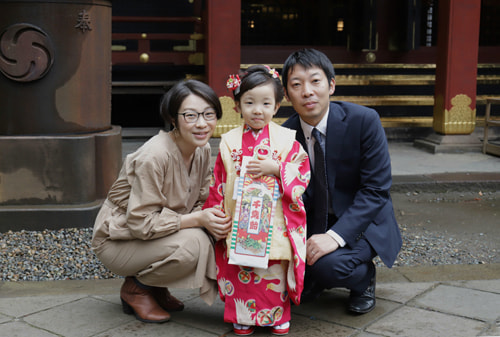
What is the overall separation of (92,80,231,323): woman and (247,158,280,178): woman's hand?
0.77 feet

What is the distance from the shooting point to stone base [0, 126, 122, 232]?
13.7ft

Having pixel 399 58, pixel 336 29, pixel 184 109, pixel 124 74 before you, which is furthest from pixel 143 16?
pixel 184 109

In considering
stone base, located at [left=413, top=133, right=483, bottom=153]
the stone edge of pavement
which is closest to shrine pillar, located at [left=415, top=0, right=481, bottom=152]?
stone base, located at [left=413, top=133, right=483, bottom=153]

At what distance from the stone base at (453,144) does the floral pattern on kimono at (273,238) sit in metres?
5.05

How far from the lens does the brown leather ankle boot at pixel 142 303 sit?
2.66 metres

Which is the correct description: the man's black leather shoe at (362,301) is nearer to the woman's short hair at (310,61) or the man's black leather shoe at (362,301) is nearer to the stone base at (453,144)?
the woman's short hair at (310,61)

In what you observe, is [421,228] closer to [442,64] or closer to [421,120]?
[442,64]

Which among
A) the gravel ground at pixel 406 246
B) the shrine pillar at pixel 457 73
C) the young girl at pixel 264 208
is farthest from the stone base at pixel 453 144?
the young girl at pixel 264 208

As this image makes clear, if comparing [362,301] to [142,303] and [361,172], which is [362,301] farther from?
[142,303]

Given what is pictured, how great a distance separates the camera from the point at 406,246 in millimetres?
4016

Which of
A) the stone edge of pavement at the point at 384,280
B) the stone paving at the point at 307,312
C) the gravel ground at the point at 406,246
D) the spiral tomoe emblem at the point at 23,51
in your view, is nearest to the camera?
the stone paving at the point at 307,312

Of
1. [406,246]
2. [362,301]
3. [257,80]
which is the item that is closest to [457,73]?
[406,246]

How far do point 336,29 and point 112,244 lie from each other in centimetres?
653

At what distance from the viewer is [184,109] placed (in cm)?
257
